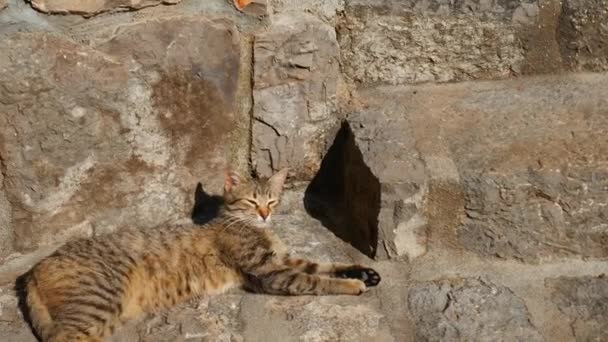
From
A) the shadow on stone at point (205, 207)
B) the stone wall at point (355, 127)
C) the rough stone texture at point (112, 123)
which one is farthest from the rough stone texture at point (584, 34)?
the shadow on stone at point (205, 207)

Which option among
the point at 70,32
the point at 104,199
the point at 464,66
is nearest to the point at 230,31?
the point at 70,32

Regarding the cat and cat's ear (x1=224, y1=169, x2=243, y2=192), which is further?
cat's ear (x1=224, y1=169, x2=243, y2=192)

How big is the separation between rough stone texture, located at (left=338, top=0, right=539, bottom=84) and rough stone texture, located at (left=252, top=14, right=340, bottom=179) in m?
0.18

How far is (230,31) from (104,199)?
2.62 ft

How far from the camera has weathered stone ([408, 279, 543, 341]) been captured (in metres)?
2.79

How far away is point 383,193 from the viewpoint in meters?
3.06

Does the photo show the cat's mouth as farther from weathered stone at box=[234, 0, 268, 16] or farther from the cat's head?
weathered stone at box=[234, 0, 268, 16]

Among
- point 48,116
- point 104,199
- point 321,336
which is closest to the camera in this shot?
point 321,336

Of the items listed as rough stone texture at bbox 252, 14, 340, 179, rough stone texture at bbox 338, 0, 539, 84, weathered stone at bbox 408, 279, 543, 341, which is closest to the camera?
weathered stone at bbox 408, 279, 543, 341

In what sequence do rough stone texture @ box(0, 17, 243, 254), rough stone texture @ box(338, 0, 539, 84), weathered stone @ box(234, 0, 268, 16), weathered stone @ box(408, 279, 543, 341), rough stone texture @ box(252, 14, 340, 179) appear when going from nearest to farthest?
weathered stone @ box(408, 279, 543, 341) < rough stone texture @ box(0, 17, 243, 254) < weathered stone @ box(234, 0, 268, 16) < rough stone texture @ box(252, 14, 340, 179) < rough stone texture @ box(338, 0, 539, 84)

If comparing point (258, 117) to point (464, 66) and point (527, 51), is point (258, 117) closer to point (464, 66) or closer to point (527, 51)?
point (464, 66)

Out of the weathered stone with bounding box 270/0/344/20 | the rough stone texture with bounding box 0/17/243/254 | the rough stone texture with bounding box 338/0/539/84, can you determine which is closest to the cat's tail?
the rough stone texture with bounding box 0/17/243/254

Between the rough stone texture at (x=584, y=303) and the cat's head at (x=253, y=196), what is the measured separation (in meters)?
1.11

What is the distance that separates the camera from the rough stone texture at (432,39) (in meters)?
3.51
